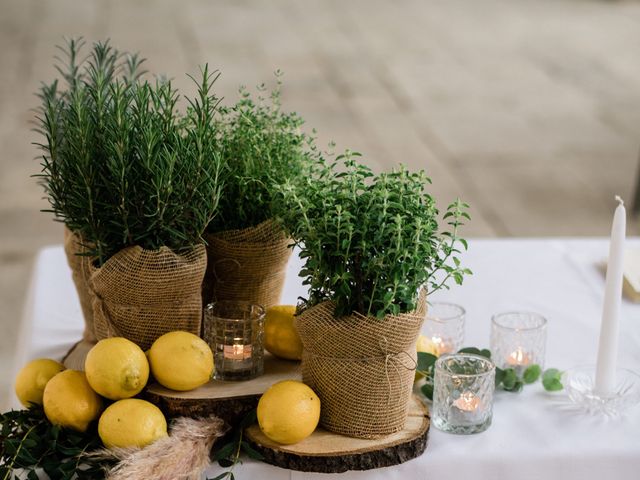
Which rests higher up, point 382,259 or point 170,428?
point 382,259

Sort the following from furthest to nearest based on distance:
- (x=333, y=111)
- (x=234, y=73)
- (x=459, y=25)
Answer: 1. (x=459, y=25)
2. (x=234, y=73)
3. (x=333, y=111)

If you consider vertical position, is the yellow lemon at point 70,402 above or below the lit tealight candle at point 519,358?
below

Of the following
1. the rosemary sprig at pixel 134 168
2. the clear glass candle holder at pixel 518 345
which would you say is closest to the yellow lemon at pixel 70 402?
the rosemary sprig at pixel 134 168

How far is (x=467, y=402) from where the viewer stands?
1.10 metres

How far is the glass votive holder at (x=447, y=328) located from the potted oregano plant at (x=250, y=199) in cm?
24

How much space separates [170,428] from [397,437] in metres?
0.26

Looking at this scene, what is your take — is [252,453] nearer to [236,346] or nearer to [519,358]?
[236,346]

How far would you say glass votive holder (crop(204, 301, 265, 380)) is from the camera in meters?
1.13

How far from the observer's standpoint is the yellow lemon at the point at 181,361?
1071 mm

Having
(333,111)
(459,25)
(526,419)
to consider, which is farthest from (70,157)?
(459,25)

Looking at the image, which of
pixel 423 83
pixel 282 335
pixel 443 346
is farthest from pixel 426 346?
pixel 423 83

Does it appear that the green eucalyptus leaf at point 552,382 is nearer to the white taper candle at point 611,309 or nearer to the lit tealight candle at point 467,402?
the white taper candle at point 611,309

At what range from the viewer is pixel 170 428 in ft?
3.50

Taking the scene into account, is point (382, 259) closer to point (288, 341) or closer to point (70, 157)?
point (288, 341)
